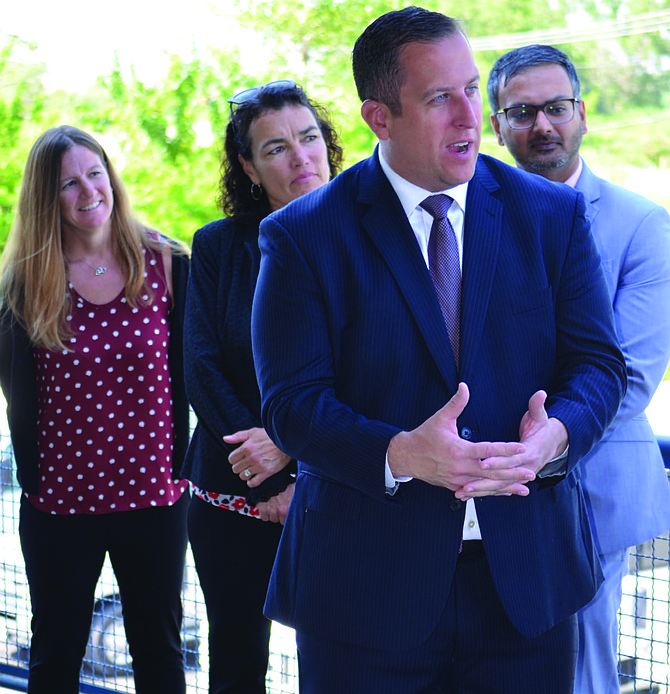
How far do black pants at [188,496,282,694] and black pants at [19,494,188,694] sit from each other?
0.36 metres

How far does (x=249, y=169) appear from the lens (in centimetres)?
265

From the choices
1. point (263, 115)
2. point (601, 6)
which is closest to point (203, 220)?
point (601, 6)

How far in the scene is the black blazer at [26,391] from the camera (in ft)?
9.37

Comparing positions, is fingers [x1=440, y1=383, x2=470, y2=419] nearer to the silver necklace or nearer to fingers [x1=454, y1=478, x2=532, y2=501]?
fingers [x1=454, y1=478, x2=532, y2=501]

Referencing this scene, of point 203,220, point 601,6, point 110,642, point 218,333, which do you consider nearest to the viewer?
point 218,333

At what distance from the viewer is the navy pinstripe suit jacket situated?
1715 millimetres

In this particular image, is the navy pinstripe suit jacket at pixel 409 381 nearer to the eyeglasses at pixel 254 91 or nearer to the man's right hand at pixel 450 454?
the man's right hand at pixel 450 454

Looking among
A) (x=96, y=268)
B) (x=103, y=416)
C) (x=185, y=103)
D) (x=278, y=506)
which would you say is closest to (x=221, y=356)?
(x=278, y=506)

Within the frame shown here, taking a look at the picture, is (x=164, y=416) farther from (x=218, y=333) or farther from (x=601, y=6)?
(x=601, y=6)

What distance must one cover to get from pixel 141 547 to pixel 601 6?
1249 inches

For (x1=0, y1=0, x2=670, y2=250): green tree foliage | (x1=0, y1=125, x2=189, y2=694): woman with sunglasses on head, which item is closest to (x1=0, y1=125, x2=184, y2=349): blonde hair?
(x1=0, y1=125, x2=189, y2=694): woman with sunglasses on head

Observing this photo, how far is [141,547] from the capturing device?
2.86 metres

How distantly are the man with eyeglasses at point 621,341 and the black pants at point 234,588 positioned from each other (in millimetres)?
845

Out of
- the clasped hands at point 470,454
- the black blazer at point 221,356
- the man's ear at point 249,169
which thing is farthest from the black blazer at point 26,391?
the clasped hands at point 470,454
